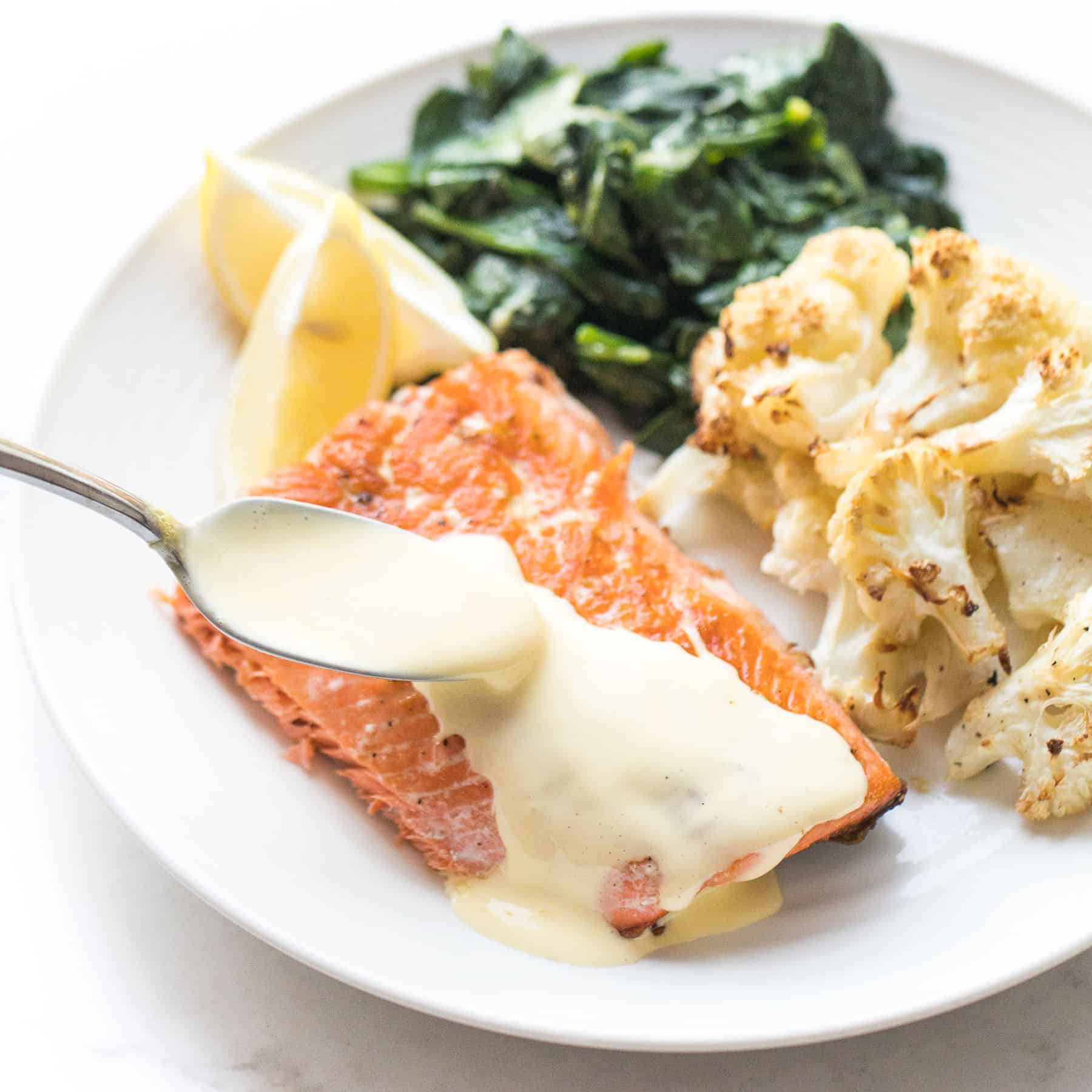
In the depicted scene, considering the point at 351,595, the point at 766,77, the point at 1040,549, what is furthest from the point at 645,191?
the point at 351,595

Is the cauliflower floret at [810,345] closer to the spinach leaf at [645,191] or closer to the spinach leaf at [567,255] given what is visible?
the spinach leaf at [645,191]

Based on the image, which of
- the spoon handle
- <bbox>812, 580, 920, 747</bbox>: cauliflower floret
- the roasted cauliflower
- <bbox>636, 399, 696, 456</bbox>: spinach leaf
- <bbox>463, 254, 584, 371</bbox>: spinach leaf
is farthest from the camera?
<bbox>463, 254, 584, 371</bbox>: spinach leaf

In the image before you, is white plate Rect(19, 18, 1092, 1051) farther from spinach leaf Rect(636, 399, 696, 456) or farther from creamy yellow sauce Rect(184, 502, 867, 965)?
spinach leaf Rect(636, 399, 696, 456)

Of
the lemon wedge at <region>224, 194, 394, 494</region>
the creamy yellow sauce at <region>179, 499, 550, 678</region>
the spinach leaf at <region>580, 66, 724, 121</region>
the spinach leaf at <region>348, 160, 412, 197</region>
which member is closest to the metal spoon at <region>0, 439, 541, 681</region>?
the creamy yellow sauce at <region>179, 499, 550, 678</region>

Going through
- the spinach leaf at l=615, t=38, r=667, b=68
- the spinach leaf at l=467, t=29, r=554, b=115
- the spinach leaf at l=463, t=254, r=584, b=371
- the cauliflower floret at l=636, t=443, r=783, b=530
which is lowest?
the cauliflower floret at l=636, t=443, r=783, b=530

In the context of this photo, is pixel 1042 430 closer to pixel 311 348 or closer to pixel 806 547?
pixel 806 547

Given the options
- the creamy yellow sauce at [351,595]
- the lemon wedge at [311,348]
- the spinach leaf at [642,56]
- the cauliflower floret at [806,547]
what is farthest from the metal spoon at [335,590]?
the spinach leaf at [642,56]
